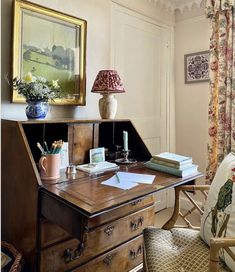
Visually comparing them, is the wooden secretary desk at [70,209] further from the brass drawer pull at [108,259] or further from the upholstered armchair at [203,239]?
the upholstered armchair at [203,239]

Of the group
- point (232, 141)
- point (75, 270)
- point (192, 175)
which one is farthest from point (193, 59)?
point (75, 270)

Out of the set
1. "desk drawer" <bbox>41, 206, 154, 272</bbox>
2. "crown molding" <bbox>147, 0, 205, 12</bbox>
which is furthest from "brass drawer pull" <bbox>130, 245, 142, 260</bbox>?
"crown molding" <bbox>147, 0, 205, 12</bbox>

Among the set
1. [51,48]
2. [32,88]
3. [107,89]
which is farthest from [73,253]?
[51,48]

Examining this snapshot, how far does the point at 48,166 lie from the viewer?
4.52ft

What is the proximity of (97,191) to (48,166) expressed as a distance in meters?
0.32

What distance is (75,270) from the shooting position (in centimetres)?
134

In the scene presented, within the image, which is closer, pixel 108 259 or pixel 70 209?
pixel 70 209

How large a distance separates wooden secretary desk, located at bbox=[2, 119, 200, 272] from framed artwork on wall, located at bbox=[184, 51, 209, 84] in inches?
57.1

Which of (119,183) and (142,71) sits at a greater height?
(142,71)

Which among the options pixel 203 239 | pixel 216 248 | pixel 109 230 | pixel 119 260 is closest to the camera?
pixel 216 248

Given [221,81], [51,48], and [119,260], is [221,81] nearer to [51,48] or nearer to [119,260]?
[51,48]

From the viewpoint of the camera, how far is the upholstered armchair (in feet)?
3.77

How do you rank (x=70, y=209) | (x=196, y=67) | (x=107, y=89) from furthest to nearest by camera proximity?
(x=196, y=67)
(x=107, y=89)
(x=70, y=209)

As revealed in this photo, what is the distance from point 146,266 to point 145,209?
1.60ft
